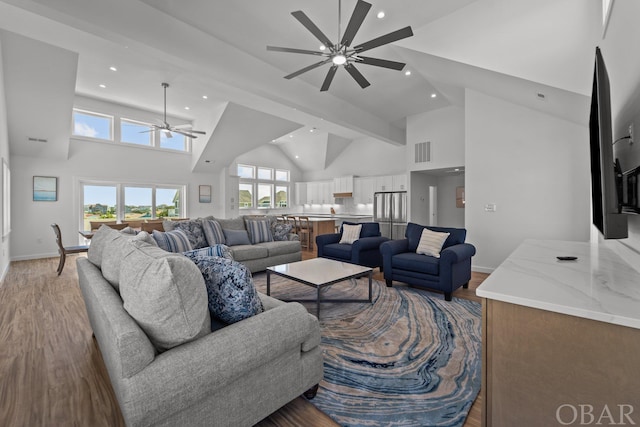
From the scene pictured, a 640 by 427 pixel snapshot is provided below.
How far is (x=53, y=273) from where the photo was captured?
4.95m

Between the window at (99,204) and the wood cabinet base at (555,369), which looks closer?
the wood cabinet base at (555,369)

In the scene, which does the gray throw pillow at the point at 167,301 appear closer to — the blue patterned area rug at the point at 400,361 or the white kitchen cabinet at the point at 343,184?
the blue patterned area rug at the point at 400,361

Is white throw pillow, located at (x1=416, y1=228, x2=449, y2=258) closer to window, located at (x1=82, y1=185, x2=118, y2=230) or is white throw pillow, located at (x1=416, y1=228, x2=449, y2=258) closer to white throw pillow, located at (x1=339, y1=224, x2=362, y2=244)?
white throw pillow, located at (x1=339, y1=224, x2=362, y2=244)

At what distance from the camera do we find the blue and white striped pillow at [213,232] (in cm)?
459

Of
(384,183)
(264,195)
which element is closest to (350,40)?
(384,183)

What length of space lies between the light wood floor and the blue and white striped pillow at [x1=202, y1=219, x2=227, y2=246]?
1.78m

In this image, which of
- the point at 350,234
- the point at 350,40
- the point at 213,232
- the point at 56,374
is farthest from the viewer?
the point at 350,234

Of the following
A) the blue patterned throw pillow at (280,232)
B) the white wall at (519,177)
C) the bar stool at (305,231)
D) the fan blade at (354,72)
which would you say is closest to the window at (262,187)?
the bar stool at (305,231)

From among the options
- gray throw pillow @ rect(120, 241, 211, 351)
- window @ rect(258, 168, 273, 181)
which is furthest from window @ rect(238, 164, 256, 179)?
gray throw pillow @ rect(120, 241, 211, 351)

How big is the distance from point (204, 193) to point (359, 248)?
6447 millimetres

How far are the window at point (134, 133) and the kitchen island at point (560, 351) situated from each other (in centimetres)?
852

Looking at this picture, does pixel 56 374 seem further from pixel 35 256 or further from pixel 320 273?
pixel 35 256

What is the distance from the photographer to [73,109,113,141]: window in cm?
675

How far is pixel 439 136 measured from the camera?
21.3ft
